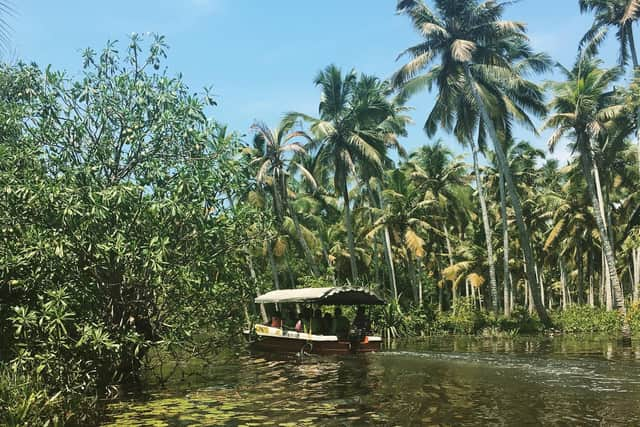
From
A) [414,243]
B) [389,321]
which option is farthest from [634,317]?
→ [389,321]

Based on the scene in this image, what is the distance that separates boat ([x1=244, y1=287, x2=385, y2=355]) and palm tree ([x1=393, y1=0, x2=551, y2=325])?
11895 millimetres

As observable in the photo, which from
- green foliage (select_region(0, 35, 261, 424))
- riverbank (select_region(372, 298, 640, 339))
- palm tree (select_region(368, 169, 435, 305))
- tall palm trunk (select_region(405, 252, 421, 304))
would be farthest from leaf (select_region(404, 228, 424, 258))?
green foliage (select_region(0, 35, 261, 424))

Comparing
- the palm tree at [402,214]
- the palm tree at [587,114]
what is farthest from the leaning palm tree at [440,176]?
the palm tree at [587,114]

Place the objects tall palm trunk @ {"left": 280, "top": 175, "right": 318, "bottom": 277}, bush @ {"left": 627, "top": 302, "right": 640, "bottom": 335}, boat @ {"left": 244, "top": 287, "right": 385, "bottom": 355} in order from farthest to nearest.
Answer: tall palm trunk @ {"left": 280, "top": 175, "right": 318, "bottom": 277}
bush @ {"left": 627, "top": 302, "right": 640, "bottom": 335}
boat @ {"left": 244, "top": 287, "right": 385, "bottom": 355}

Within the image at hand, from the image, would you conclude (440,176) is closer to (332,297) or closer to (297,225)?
(297,225)

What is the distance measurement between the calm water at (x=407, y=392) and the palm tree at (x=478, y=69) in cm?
1376

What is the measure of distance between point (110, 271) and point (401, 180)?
27006 mm

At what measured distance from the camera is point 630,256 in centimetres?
4828

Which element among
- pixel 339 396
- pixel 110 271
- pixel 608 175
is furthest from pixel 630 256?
pixel 110 271

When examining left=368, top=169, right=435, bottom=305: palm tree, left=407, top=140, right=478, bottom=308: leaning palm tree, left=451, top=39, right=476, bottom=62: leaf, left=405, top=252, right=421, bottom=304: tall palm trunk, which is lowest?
left=405, top=252, right=421, bottom=304: tall palm trunk

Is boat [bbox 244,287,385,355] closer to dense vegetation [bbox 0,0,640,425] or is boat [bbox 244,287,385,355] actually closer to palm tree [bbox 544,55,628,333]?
dense vegetation [bbox 0,0,640,425]

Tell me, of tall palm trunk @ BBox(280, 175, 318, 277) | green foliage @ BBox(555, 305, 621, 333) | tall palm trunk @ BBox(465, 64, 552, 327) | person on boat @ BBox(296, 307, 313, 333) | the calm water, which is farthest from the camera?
tall palm trunk @ BBox(280, 175, 318, 277)

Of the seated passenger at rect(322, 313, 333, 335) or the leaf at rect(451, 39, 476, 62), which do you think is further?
the leaf at rect(451, 39, 476, 62)

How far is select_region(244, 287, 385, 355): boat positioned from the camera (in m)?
20.4
